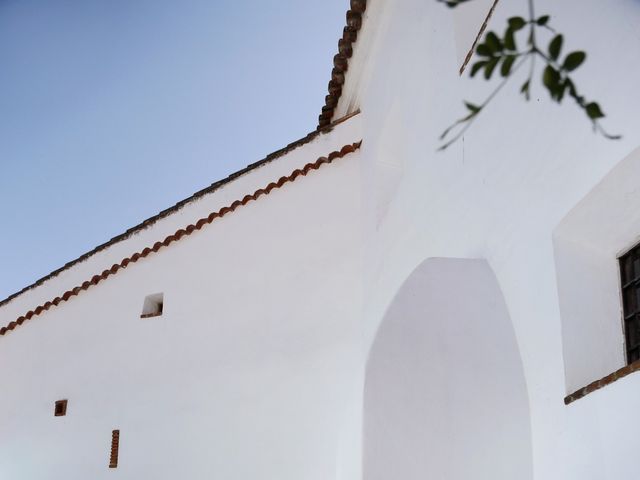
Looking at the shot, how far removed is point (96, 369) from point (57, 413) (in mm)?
525

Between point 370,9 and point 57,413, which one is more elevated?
point 370,9

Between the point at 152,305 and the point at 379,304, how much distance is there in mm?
2665

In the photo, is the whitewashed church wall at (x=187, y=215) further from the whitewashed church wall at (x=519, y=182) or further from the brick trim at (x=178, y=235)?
the whitewashed church wall at (x=519, y=182)

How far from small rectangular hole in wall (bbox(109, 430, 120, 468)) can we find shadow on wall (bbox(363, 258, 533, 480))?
280cm

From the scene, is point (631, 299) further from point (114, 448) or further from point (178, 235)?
point (114, 448)

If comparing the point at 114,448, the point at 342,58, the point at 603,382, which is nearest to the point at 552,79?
the point at 603,382

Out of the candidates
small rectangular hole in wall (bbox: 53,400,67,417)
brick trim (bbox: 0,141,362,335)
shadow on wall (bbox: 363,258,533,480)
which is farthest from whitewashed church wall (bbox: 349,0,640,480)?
small rectangular hole in wall (bbox: 53,400,67,417)

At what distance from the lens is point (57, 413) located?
8156mm

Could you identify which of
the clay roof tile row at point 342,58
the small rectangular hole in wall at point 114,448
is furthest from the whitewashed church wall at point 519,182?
the small rectangular hole in wall at point 114,448

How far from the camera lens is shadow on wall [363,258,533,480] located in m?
5.01

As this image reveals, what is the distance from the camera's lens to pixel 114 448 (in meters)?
7.68

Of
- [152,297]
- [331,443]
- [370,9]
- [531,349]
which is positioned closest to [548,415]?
[531,349]

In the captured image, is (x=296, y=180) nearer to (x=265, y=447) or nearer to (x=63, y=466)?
(x=265, y=447)

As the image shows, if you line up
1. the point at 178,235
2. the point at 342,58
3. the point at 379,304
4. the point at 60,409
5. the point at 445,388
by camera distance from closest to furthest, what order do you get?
the point at 445,388
the point at 379,304
the point at 342,58
the point at 178,235
the point at 60,409
